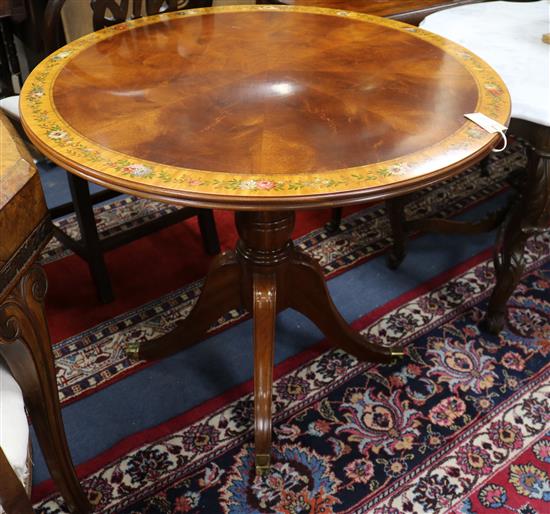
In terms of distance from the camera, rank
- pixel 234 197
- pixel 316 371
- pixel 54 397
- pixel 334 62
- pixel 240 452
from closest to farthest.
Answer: pixel 234 197 < pixel 54 397 < pixel 334 62 < pixel 240 452 < pixel 316 371

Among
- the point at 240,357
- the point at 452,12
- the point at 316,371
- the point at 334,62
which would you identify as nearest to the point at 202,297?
the point at 240,357

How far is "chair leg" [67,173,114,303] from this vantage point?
1.35 meters

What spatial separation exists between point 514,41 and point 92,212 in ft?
3.51

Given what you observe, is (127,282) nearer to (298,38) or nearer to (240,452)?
(240,452)

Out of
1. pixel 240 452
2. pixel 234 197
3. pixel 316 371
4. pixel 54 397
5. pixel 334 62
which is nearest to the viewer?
pixel 234 197

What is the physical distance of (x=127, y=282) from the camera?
159 centimetres

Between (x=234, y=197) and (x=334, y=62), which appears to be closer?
(x=234, y=197)

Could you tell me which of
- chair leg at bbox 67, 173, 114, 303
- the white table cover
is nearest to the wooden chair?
chair leg at bbox 67, 173, 114, 303

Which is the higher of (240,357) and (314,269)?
(314,269)

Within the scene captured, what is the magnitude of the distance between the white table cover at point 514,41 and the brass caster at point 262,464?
2.66 feet

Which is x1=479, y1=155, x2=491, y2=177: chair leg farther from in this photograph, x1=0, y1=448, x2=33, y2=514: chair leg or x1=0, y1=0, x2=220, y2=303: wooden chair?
x1=0, y1=448, x2=33, y2=514: chair leg

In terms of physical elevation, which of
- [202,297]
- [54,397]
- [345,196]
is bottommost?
[202,297]

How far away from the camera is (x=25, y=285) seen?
2.31 feet

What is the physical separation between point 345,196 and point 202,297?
632 millimetres
